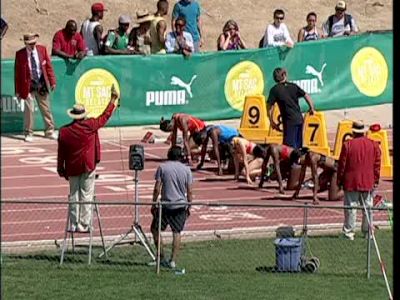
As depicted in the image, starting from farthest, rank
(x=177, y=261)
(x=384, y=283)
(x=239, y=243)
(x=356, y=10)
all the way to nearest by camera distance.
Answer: (x=356, y=10)
(x=239, y=243)
(x=177, y=261)
(x=384, y=283)

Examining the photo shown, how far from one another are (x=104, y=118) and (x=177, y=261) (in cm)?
187

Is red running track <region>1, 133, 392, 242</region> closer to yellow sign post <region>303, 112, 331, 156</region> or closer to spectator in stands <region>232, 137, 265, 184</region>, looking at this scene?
spectator in stands <region>232, 137, 265, 184</region>

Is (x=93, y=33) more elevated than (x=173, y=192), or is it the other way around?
(x=93, y=33)

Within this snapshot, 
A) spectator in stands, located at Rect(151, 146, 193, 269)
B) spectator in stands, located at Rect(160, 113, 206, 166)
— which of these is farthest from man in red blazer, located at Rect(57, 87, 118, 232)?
spectator in stands, located at Rect(160, 113, 206, 166)

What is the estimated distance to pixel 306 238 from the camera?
14273mm

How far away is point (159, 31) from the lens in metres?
24.7

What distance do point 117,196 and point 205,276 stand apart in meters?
5.21

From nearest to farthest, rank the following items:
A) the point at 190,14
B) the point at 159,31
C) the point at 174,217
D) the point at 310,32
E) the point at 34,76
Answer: the point at 174,217
the point at 34,76
the point at 159,31
the point at 190,14
the point at 310,32

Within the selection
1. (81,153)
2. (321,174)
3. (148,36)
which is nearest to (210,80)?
(148,36)

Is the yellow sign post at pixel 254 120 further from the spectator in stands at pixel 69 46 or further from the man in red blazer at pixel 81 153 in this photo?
the man in red blazer at pixel 81 153

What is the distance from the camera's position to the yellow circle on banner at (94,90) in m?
23.0

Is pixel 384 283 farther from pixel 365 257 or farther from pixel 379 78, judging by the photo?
pixel 379 78

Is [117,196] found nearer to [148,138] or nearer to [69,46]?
[148,138]

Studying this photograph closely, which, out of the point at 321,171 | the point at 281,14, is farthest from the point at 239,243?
the point at 281,14
